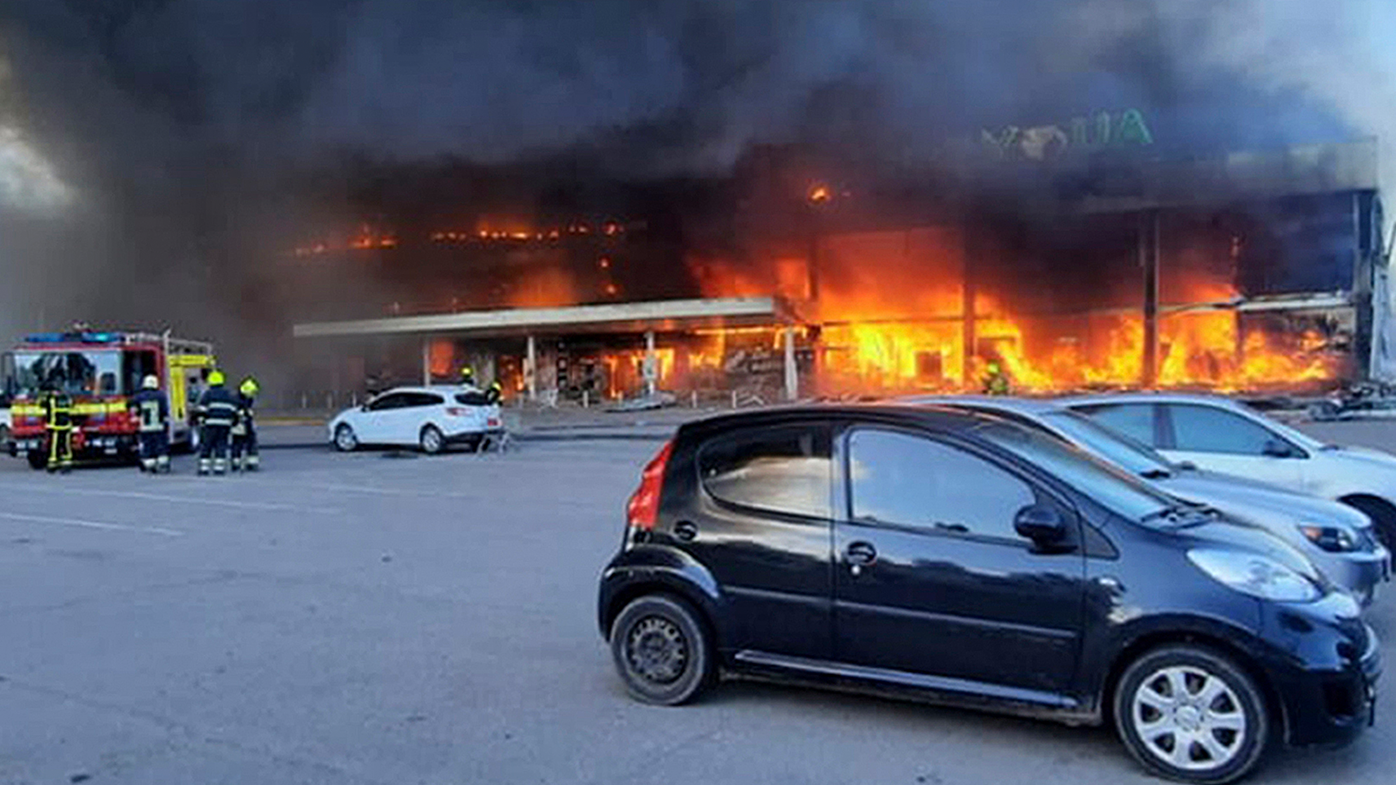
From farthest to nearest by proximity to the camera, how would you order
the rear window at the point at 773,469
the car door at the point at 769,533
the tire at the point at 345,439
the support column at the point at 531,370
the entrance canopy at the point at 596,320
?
the support column at the point at 531,370 → the entrance canopy at the point at 596,320 → the tire at the point at 345,439 → the rear window at the point at 773,469 → the car door at the point at 769,533

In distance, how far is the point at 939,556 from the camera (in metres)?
3.94

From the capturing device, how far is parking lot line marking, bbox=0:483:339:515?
1164cm

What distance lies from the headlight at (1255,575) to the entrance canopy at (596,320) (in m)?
34.7

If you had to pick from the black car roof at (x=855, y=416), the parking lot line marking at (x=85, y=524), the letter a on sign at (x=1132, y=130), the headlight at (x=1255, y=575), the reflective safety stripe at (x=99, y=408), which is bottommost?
the parking lot line marking at (x=85, y=524)

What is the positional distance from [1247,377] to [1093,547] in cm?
4281

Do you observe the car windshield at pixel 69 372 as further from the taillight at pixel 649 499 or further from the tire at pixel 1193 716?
the tire at pixel 1193 716

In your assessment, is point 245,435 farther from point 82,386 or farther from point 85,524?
point 85,524

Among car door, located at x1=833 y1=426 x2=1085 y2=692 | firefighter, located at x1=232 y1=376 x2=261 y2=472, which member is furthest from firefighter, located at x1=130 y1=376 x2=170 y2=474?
car door, located at x1=833 y1=426 x2=1085 y2=692

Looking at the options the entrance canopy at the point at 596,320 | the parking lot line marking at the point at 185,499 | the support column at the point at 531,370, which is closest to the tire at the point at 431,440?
the parking lot line marking at the point at 185,499

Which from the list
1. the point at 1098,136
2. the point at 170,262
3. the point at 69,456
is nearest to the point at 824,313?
the point at 1098,136

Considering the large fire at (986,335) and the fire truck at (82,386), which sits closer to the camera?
the fire truck at (82,386)

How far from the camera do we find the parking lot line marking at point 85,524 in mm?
10062

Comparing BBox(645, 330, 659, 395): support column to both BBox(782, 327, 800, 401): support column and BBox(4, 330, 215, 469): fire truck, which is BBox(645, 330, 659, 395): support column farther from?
BBox(4, 330, 215, 469): fire truck

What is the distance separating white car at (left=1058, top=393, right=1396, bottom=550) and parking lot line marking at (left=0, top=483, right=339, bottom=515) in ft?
26.2
